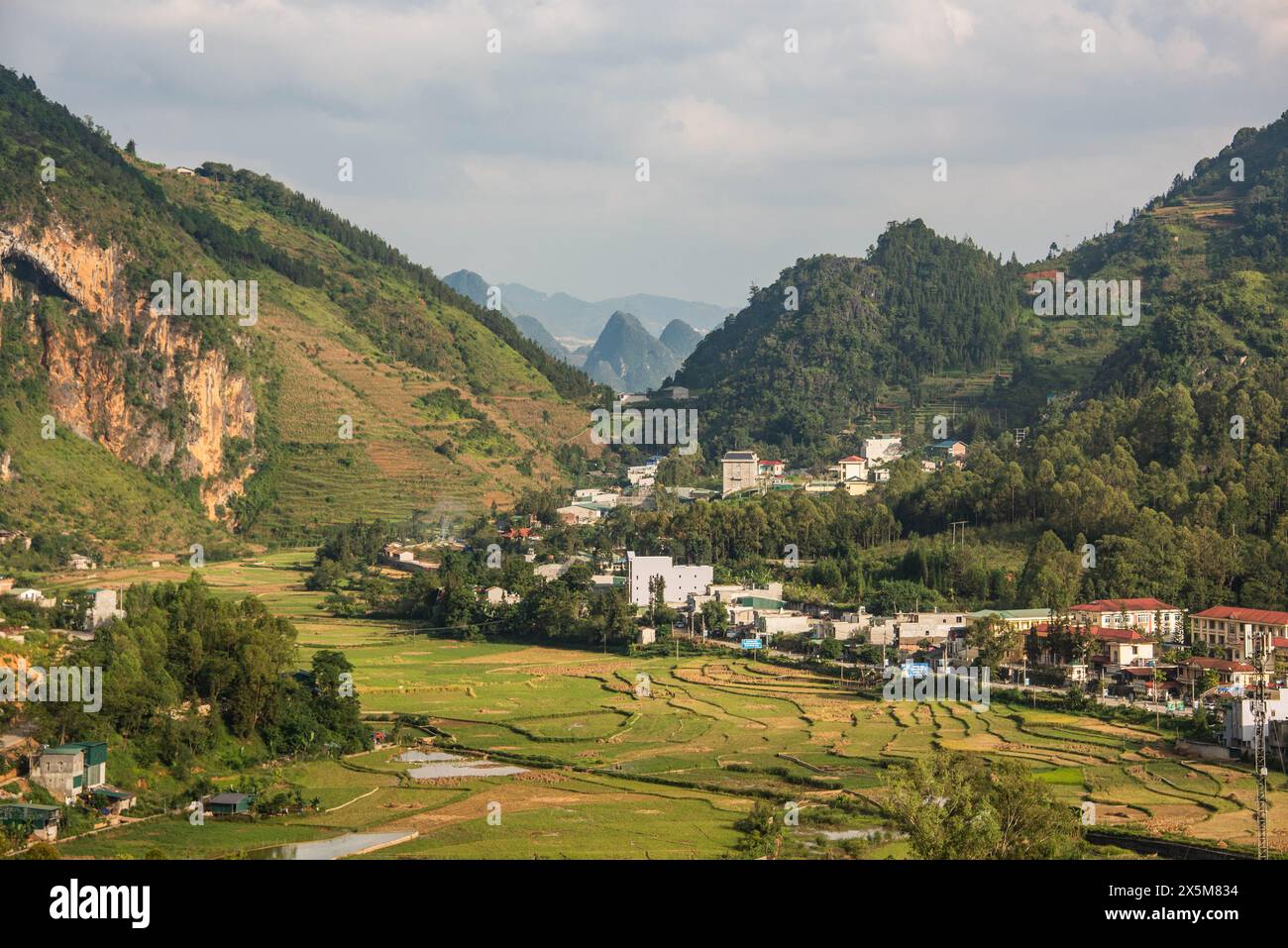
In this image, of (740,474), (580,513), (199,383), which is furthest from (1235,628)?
(199,383)

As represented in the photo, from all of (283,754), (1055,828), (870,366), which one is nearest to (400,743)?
(283,754)

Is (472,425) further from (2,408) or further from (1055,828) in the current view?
(1055,828)

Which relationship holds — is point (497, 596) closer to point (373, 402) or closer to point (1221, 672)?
point (1221, 672)

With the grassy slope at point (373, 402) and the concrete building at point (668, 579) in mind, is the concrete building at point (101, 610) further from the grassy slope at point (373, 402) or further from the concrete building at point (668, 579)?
the grassy slope at point (373, 402)

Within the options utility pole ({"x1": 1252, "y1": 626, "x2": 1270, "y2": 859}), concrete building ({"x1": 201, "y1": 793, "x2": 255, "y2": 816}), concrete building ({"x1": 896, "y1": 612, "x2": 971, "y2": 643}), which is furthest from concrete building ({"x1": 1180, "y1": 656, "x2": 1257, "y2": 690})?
concrete building ({"x1": 201, "y1": 793, "x2": 255, "y2": 816})

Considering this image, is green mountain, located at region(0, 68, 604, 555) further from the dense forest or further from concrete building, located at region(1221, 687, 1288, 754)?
concrete building, located at region(1221, 687, 1288, 754)
